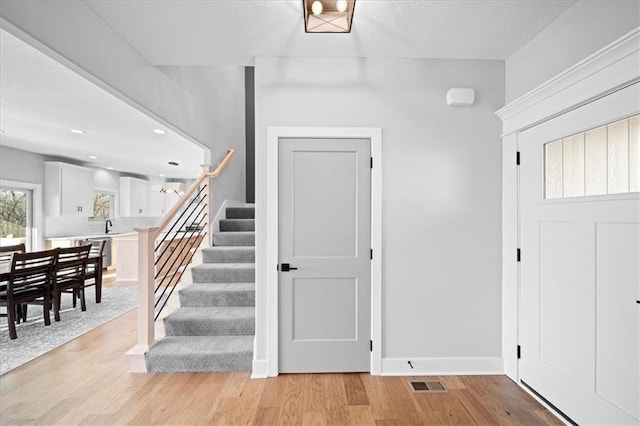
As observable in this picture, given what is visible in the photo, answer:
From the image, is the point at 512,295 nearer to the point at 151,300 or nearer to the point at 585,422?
the point at 585,422

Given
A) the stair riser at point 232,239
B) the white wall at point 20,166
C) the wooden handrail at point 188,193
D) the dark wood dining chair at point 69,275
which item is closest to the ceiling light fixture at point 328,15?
the wooden handrail at point 188,193

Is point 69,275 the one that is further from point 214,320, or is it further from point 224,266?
point 214,320

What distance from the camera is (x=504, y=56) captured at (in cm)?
277

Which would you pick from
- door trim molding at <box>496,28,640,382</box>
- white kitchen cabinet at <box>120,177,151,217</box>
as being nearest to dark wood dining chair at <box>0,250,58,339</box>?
door trim molding at <box>496,28,640,382</box>

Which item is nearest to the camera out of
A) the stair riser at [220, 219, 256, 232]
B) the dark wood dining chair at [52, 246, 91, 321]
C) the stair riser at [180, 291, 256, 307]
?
the stair riser at [180, 291, 256, 307]

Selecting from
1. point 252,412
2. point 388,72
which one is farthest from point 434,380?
point 388,72

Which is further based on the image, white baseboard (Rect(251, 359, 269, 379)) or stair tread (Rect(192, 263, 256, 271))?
stair tread (Rect(192, 263, 256, 271))

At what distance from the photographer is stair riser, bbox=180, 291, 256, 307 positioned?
3.33 m

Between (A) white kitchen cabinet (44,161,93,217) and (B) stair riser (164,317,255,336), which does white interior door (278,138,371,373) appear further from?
(A) white kitchen cabinet (44,161,93,217)

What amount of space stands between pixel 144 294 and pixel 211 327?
0.64 metres

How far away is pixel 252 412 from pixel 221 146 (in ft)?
12.9

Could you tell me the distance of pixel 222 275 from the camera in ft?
12.0

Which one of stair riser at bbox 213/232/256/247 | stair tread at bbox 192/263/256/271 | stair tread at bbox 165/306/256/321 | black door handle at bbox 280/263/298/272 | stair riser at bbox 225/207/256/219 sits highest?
stair riser at bbox 225/207/256/219

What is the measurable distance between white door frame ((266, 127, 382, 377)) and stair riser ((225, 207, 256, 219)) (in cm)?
238
